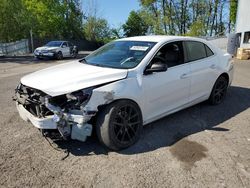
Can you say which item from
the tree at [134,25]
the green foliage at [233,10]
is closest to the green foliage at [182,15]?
the green foliage at [233,10]

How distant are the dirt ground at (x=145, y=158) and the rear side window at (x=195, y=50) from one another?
1.22m

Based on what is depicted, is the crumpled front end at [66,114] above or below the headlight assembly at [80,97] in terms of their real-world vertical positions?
below

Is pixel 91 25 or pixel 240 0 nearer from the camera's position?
pixel 240 0

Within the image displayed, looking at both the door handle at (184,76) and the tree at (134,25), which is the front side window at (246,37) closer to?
the door handle at (184,76)

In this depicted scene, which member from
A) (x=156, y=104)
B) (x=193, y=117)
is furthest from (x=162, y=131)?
(x=193, y=117)

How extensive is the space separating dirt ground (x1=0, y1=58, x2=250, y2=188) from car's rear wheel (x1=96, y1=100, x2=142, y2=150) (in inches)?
5.8

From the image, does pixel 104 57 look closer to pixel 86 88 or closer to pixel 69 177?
pixel 86 88

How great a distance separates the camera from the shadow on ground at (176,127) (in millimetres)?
3906

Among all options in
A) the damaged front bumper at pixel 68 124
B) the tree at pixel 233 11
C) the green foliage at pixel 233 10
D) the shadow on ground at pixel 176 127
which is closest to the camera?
the damaged front bumper at pixel 68 124

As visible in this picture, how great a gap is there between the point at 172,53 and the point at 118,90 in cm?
158

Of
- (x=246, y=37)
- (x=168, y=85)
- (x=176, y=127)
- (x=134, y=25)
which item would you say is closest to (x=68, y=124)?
(x=168, y=85)

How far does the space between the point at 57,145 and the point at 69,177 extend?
91 cm

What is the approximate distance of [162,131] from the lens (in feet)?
14.8

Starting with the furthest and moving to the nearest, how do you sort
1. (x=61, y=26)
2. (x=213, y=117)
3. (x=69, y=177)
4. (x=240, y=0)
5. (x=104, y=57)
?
1. (x=61, y=26)
2. (x=240, y=0)
3. (x=213, y=117)
4. (x=104, y=57)
5. (x=69, y=177)
